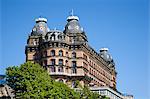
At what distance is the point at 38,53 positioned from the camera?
109312 millimetres

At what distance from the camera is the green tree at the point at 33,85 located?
2857 inches

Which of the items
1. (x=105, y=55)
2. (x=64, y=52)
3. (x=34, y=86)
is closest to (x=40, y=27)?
(x=64, y=52)

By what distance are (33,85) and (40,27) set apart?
135 ft

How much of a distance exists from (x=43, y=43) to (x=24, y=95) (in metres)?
35.4

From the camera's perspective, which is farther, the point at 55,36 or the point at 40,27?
the point at 40,27

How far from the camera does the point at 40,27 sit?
115 meters

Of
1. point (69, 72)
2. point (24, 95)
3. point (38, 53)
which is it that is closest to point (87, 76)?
point (69, 72)

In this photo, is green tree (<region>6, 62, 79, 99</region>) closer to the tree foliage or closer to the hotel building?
the tree foliage

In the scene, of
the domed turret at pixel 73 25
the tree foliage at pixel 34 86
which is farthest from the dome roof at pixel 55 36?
the tree foliage at pixel 34 86

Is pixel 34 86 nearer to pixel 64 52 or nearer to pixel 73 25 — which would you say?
pixel 64 52

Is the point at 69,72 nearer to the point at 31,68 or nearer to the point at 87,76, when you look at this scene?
the point at 87,76

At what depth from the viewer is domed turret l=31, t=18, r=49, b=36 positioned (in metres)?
113

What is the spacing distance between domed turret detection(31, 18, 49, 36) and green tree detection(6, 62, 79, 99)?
32999 mm

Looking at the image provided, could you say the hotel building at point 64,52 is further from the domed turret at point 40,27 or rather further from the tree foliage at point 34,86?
A: the tree foliage at point 34,86
